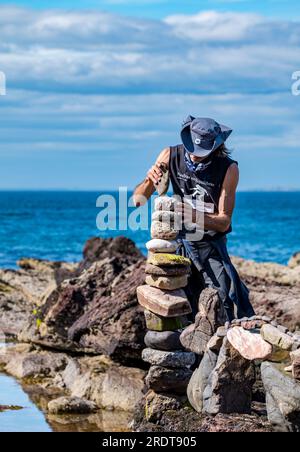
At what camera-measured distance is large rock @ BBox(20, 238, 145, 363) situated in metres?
13.5

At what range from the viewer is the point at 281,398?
30.5 feet

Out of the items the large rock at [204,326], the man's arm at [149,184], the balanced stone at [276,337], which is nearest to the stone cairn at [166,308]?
the large rock at [204,326]

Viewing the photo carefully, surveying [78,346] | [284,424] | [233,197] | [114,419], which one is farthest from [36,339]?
[284,424]

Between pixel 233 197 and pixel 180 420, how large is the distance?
7.22 feet

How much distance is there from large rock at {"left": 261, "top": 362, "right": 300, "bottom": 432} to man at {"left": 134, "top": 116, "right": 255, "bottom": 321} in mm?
1677

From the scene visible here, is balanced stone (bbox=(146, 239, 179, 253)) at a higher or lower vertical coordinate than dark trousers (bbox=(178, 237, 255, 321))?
higher

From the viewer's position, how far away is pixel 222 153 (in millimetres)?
11219

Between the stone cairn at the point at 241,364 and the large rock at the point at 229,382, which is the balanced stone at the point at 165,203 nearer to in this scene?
the stone cairn at the point at 241,364

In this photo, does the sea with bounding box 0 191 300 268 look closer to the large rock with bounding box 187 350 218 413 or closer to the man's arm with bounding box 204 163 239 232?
the man's arm with bounding box 204 163 239 232

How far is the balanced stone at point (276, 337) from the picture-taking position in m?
9.45

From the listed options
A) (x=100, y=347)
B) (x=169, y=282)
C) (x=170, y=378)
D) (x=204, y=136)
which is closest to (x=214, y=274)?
(x=169, y=282)

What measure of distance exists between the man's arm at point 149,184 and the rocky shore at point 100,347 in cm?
187

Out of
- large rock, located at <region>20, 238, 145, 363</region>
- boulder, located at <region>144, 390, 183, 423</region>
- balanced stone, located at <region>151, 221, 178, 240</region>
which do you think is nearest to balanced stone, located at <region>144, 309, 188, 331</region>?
boulder, located at <region>144, 390, 183, 423</region>
